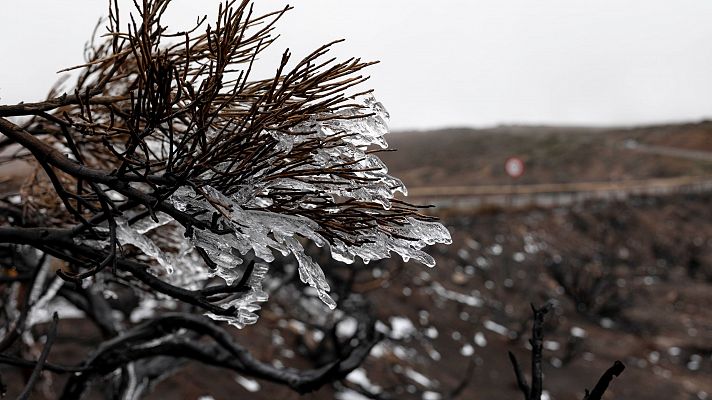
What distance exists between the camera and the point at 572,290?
41.2 feet

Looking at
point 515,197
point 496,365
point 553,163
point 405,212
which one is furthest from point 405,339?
point 553,163

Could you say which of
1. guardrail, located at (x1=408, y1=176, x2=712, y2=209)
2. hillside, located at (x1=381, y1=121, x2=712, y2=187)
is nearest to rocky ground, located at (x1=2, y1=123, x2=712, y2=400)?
guardrail, located at (x1=408, y1=176, x2=712, y2=209)

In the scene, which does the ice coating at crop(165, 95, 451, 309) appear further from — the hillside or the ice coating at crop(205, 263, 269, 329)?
the hillside

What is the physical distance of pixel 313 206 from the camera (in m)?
1.77

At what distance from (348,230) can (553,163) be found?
5764 centimetres

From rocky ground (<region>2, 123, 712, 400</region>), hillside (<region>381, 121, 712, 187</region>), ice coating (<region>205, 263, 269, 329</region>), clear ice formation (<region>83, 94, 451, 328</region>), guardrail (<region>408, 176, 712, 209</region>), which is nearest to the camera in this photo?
clear ice formation (<region>83, 94, 451, 328</region>)

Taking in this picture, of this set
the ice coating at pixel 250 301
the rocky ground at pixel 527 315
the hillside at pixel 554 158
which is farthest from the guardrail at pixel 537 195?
the hillside at pixel 554 158

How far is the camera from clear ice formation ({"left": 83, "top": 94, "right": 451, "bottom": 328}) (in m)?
1.61

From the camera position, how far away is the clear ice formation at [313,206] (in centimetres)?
161

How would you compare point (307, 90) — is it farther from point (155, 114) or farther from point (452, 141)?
point (452, 141)

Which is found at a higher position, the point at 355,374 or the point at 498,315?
the point at 355,374

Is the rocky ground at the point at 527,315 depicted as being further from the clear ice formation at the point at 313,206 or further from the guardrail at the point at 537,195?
the clear ice formation at the point at 313,206

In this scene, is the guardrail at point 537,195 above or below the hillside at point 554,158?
above

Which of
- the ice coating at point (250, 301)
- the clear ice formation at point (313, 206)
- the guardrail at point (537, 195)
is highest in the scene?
the clear ice formation at point (313, 206)
